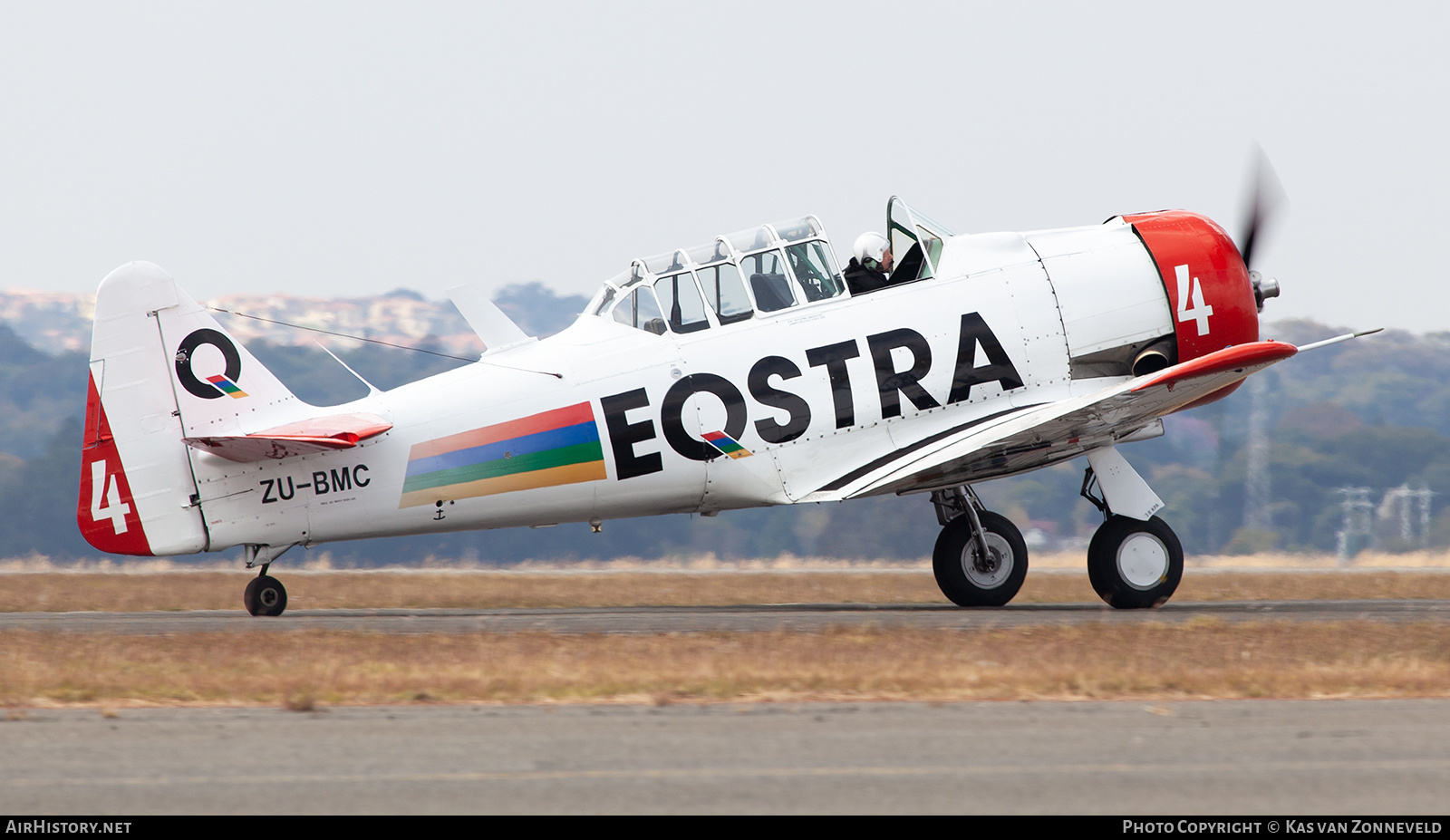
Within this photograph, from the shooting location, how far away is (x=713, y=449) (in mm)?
15125

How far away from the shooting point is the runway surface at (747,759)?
643 centimetres

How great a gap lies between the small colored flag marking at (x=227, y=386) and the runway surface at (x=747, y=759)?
646 cm

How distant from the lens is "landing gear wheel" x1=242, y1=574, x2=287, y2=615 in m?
15.5

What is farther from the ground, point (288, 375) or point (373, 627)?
point (373, 627)

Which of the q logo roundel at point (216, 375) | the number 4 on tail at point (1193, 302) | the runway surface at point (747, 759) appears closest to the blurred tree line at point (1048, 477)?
the q logo roundel at point (216, 375)

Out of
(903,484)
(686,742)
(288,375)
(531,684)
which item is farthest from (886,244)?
(288,375)

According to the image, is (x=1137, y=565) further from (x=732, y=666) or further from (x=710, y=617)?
(x=732, y=666)

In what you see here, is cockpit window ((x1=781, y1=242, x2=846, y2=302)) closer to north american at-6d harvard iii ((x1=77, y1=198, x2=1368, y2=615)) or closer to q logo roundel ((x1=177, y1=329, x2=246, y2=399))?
north american at-6d harvard iii ((x1=77, y1=198, x2=1368, y2=615))

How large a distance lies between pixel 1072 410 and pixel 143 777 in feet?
32.4

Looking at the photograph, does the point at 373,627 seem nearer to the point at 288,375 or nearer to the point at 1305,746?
the point at 1305,746

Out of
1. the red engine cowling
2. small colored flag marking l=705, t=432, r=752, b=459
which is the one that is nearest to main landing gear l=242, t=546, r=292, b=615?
small colored flag marking l=705, t=432, r=752, b=459

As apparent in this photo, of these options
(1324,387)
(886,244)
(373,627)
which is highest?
(886,244)

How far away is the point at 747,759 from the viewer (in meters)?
7.38

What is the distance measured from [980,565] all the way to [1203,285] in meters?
3.95
